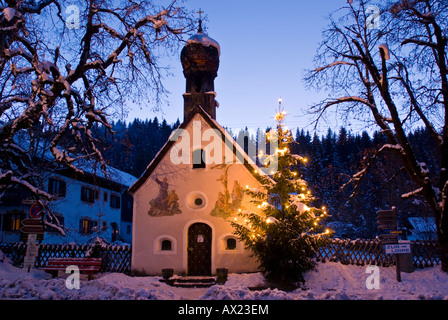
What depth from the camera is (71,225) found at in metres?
29.3

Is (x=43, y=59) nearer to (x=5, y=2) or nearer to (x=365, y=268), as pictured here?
(x=5, y=2)

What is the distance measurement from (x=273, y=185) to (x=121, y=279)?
280 inches

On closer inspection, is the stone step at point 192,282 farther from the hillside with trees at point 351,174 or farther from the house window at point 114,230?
the house window at point 114,230

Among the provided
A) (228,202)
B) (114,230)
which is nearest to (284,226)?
(228,202)

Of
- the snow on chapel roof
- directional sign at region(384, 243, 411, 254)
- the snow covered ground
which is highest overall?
the snow on chapel roof

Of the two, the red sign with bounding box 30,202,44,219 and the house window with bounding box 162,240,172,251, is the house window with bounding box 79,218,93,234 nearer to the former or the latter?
the house window with bounding box 162,240,172,251

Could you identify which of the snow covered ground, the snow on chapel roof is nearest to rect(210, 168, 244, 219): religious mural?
the snow covered ground

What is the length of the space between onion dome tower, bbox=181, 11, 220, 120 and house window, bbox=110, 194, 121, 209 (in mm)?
20644

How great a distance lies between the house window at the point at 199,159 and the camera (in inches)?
714

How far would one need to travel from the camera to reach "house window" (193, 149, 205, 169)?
1812 cm

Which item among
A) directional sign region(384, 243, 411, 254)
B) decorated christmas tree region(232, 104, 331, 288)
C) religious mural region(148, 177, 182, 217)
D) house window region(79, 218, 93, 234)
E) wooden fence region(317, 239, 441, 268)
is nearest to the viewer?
directional sign region(384, 243, 411, 254)

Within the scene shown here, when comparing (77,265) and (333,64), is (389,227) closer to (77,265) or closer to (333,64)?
(333,64)

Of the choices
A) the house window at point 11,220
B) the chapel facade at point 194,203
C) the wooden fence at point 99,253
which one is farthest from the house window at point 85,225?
the chapel facade at point 194,203

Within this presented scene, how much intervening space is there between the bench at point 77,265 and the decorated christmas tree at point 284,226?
617 centimetres
